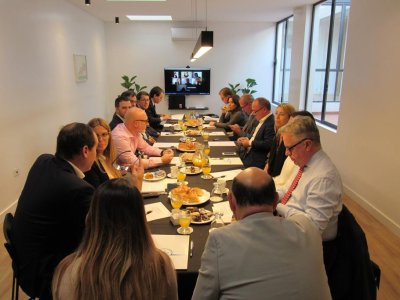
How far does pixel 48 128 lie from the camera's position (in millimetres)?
5105

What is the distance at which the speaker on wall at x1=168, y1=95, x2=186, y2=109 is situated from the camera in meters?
8.99

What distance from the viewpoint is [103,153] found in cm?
267

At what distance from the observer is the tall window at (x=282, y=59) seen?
834 centimetres

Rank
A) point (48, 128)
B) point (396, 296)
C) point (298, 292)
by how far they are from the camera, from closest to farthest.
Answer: point (298, 292)
point (396, 296)
point (48, 128)

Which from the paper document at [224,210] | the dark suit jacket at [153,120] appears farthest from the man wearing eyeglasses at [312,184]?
the dark suit jacket at [153,120]

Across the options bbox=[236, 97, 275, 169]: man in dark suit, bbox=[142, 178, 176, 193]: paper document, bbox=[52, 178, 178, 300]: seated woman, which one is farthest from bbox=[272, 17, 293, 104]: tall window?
bbox=[52, 178, 178, 300]: seated woman

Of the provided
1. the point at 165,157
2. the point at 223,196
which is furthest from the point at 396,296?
the point at 165,157

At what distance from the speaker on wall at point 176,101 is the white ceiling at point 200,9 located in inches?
76.3

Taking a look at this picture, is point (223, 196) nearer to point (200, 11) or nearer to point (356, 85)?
point (356, 85)

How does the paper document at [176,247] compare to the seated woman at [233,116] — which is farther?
the seated woman at [233,116]

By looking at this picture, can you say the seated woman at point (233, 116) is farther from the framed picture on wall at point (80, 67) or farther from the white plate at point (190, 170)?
the framed picture on wall at point (80, 67)

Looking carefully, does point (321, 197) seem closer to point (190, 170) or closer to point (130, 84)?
point (190, 170)

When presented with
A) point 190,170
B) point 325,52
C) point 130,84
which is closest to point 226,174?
point 190,170

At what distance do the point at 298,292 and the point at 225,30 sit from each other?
8444mm
